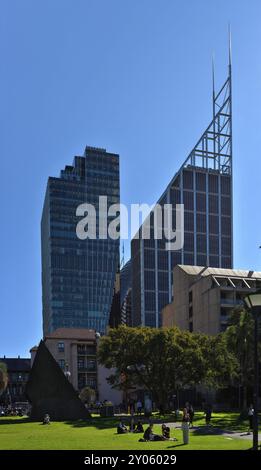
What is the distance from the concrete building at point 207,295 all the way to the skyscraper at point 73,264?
7966 cm

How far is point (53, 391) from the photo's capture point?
1742 inches

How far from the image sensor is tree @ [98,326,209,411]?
50.7m

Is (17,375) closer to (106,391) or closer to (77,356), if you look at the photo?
(77,356)

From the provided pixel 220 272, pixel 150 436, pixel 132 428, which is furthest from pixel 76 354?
pixel 150 436

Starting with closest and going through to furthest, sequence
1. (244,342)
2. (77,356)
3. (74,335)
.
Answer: (244,342)
(77,356)
(74,335)

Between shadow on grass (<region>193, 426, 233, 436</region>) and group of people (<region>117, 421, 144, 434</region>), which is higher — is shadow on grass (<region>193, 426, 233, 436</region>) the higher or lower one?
the lower one

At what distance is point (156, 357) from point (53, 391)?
11.3m

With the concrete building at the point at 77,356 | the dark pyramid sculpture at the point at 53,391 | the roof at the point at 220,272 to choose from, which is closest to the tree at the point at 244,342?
the dark pyramid sculpture at the point at 53,391

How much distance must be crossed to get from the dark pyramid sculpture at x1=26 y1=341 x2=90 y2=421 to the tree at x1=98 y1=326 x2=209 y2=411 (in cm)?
820

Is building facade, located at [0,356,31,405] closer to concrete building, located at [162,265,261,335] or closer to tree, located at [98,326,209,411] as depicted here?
concrete building, located at [162,265,261,335]

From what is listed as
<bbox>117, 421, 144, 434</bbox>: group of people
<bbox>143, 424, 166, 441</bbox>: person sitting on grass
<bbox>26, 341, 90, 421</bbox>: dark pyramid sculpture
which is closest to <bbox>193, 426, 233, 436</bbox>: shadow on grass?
<bbox>117, 421, 144, 434</bbox>: group of people

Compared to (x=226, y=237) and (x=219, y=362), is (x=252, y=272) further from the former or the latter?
(x=226, y=237)

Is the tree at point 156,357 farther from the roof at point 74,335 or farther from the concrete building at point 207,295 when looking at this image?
the roof at point 74,335
